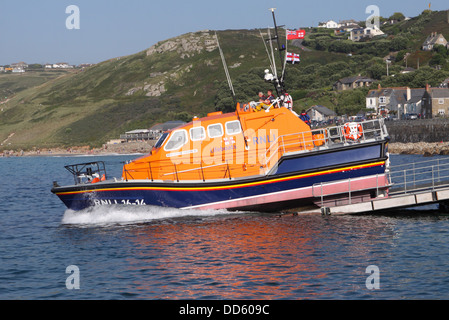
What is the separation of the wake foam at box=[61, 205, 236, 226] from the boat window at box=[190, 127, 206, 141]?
2.62 metres

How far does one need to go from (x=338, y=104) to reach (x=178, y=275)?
10148 centimetres

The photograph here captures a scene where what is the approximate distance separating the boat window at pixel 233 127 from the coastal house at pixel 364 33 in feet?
572

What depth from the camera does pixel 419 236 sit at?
17344 millimetres

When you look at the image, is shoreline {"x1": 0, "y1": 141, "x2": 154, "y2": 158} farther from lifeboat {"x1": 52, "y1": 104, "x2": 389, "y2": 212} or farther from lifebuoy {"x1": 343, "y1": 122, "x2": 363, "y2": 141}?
lifebuoy {"x1": 343, "y1": 122, "x2": 363, "y2": 141}

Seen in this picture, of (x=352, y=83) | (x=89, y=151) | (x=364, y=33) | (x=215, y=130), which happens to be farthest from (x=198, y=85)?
(x=215, y=130)

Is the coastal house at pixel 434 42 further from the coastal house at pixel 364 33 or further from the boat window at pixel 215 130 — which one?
the boat window at pixel 215 130

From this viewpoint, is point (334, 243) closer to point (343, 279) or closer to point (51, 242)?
point (343, 279)

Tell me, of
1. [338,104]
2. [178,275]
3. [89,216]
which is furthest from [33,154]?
[178,275]

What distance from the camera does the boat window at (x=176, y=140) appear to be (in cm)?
2058

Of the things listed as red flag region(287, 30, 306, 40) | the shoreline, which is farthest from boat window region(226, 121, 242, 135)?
the shoreline

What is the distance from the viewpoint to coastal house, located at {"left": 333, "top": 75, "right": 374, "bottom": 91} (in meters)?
121

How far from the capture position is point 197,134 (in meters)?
20.6

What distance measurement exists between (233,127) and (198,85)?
472 feet

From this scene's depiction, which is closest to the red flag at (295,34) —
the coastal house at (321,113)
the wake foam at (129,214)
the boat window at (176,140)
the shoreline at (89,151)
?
the boat window at (176,140)
